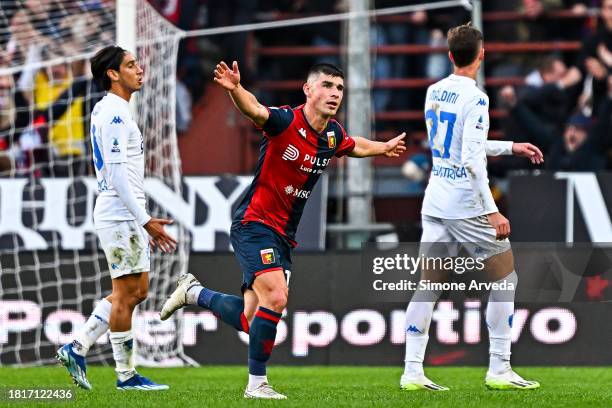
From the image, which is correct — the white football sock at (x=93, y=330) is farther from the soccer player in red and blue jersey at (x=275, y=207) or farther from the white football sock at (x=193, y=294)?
the soccer player in red and blue jersey at (x=275, y=207)

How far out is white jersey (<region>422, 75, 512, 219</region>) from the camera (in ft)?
27.9

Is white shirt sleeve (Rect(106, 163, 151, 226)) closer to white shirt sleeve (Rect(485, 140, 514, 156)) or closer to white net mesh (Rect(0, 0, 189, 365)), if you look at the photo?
white shirt sleeve (Rect(485, 140, 514, 156))

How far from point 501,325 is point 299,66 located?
9.28 m

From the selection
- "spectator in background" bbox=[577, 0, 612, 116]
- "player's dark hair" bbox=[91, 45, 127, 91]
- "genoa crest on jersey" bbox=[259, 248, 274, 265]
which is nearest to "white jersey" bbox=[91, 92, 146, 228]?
"player's dark hair" bbox=[91, 45, 127, 91]

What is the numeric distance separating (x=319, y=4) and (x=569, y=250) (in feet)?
22.7

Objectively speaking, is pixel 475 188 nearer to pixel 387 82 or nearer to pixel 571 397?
pixel 571 397

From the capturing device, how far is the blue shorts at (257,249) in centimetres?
820

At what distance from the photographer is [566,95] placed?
16.2 metres

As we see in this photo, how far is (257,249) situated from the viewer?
823cm

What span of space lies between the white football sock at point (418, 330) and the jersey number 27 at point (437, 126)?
930mm

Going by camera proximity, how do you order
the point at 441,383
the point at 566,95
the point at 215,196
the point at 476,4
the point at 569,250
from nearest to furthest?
1. the point at 441,383
2. the point at 569,250
3. the point at 215,196
4. the point at 476,4
5. the point at 566,95

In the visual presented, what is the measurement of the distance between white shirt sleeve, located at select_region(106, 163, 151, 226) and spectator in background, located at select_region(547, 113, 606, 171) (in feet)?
24.4

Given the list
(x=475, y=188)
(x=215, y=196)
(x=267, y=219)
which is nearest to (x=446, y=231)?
(x=475, y=188)

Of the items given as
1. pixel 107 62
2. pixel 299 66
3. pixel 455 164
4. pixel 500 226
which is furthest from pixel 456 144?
pixel 299 66
